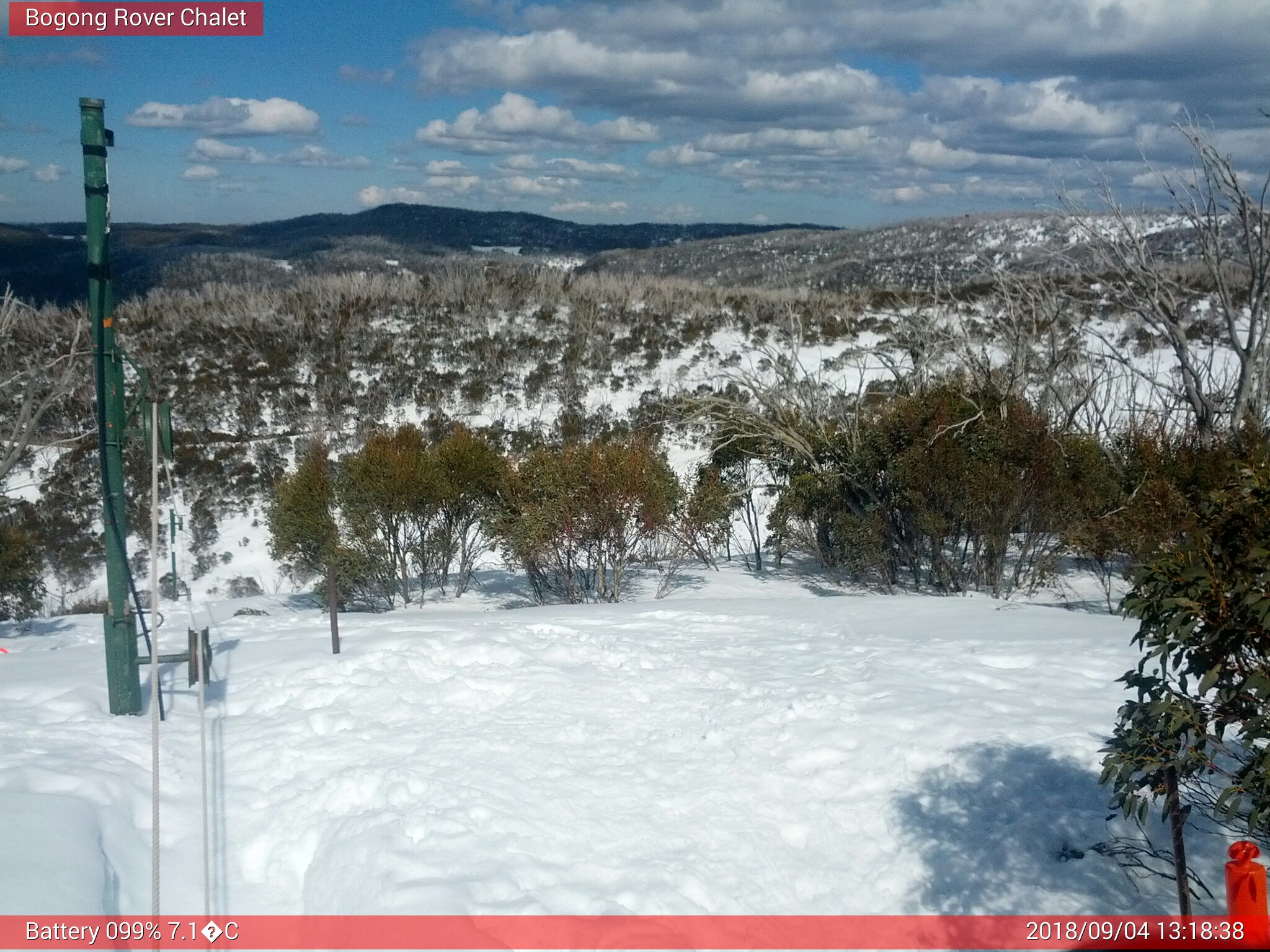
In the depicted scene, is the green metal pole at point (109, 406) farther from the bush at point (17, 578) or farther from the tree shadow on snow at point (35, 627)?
the bush at point (17, 578)

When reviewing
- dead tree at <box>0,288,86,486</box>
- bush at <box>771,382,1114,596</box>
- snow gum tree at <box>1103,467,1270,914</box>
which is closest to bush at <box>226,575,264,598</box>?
dead tree at <box>0,288,86,486</box>

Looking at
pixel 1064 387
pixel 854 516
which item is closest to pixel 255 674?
pixel 854 516

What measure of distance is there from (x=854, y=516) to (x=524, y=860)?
1039 centimetres

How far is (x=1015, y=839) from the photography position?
507 cm

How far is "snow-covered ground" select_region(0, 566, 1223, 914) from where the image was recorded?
461cm

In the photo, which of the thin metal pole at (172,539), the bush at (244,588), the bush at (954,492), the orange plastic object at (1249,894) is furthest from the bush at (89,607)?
the orange plastic object at (1249,894)

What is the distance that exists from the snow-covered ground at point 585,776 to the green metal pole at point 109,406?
341 mm

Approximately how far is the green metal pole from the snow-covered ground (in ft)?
1.12

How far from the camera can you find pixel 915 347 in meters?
17.0

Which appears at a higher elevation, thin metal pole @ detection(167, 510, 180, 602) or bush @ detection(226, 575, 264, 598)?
thin metal pole @ detection(167, 510, 180, 602)

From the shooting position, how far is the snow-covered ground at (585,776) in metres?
4.61

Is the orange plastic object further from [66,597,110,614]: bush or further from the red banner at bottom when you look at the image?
[66,597,110,614]: bush

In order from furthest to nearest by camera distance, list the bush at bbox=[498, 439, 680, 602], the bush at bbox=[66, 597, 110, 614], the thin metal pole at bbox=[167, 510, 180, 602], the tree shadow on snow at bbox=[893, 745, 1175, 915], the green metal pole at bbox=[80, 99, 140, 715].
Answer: the bush at bbox=[66, 597, 110, 614]
the bush at bbox=[498, 439, 680, 602]
the green metal pole at bbox=[80, 99, 140, 715]
the thin metal pole at bbox=[167, 510, 180, 602]
the tree shadow on snow at bbox=[893, 745, 1175, 915]

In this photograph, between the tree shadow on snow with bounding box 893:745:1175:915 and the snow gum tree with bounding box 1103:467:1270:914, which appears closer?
the snow gum tree with bounding box 1103:467:1270:914
